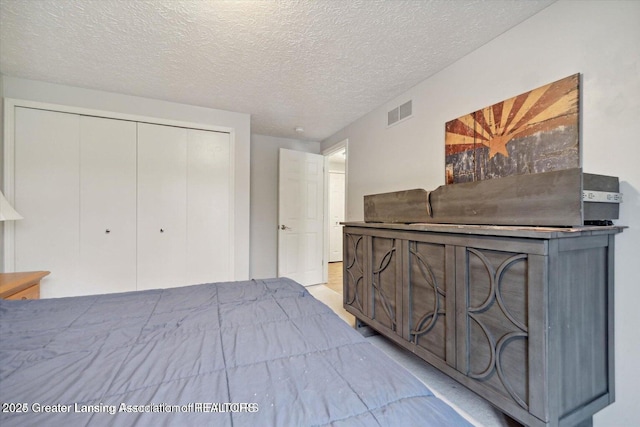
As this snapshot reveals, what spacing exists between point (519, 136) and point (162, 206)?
3276mm

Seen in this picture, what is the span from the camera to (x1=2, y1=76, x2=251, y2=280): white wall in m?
2.38

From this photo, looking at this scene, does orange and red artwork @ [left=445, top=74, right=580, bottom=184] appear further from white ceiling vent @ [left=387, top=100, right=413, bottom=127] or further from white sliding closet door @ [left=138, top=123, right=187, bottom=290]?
white sliding closet door @ [left=138, top=123, right=187, bottom=290]

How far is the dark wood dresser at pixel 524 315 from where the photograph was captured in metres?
1.04

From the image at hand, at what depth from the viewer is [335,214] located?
6457 mm

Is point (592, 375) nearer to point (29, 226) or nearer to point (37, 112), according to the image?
point (29, 226)

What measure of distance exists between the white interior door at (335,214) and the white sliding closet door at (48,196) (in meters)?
4.68

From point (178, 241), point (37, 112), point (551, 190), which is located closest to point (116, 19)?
point (37, 112)

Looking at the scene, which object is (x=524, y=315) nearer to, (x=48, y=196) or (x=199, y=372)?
(x=199, y=372)

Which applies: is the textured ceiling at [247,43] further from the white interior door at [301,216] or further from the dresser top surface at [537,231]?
the white interior door at [301,216]

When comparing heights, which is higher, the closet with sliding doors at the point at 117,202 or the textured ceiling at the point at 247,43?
the textured ceiling at the point at 247,43

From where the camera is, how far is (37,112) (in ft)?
7.88

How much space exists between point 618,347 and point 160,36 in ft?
10.5

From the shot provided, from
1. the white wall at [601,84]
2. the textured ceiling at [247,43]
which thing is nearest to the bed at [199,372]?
the white wall at [601,84]

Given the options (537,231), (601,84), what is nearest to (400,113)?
(601,84)
